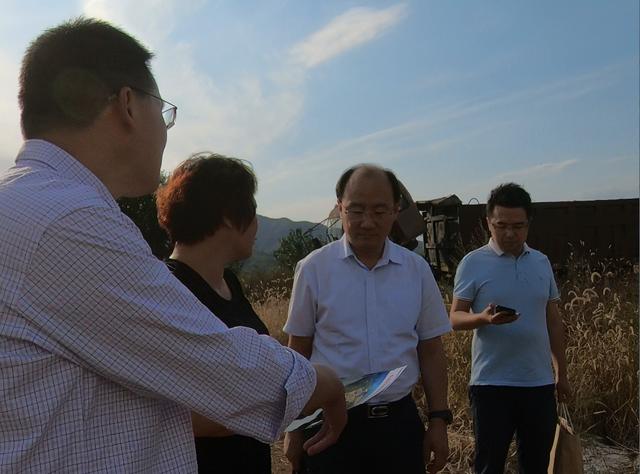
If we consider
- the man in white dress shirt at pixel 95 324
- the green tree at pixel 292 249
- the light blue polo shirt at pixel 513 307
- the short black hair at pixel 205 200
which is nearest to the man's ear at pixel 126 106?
the man in white dress shirt at pixel 95 324

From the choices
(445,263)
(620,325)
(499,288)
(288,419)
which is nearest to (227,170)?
(288,419)

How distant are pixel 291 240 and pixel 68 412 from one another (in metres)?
19.1

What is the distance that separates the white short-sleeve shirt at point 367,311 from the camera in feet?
8.54

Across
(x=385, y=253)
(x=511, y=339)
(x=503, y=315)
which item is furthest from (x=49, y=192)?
(x=511, y=339)

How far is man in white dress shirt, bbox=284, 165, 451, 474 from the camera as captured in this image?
251 centimetres

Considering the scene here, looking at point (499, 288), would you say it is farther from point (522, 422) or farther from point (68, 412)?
point (68, 412)

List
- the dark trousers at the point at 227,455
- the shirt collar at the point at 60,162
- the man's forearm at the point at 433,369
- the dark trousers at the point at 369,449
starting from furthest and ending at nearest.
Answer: the man's forearm at the point at 433,369 → the dark trousers at the point at 369,449 → the dark trousers at the point at 227,455 → the shirt collar at the point at 60,162

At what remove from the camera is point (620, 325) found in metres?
5.16

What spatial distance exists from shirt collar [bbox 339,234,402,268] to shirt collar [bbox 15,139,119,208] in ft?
5.63

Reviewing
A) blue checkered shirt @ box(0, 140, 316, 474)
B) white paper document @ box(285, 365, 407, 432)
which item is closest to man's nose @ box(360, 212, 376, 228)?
white paper document @ box(285, 365, 407, 432)

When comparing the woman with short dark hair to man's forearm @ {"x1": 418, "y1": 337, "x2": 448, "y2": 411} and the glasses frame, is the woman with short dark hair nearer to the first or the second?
the glasses frame

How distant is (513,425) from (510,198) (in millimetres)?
1303

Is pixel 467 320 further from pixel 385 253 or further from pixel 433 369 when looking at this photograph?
pixel 385 253

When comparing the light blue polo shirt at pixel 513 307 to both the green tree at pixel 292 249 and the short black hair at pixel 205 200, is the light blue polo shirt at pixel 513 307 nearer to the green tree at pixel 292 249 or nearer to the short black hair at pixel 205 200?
Answer: the short black hair at pixel 205 200
